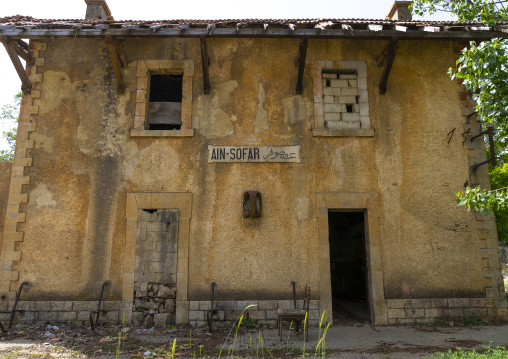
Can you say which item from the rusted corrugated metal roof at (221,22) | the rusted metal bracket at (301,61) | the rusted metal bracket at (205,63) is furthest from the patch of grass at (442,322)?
the rusted metal bracket at (205,63)

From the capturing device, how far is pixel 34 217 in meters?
7.13

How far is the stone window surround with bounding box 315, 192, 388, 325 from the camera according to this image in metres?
6.80

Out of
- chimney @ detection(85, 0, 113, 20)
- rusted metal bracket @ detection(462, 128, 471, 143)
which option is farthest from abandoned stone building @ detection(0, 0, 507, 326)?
chimney @ detection(85, 0, 113, 20)

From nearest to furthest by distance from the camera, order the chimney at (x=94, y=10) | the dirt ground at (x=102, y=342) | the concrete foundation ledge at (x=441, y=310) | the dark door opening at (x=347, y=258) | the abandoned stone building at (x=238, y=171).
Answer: the dirt ground at (x=102, y=342) → the concrete foundation ledge at (x=441, y=310) → the abandoned stone building at (x=238, y=171) → the chimney at (x=94, y=10) → the dark door opening at (x=347, y=258)

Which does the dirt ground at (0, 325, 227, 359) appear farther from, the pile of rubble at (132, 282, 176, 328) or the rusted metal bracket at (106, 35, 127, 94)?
the rusted metal bracket at (106, 35, 127, 94)

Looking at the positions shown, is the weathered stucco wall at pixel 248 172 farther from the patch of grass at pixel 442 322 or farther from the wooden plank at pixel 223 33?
the wooden plank at pixel 223 33

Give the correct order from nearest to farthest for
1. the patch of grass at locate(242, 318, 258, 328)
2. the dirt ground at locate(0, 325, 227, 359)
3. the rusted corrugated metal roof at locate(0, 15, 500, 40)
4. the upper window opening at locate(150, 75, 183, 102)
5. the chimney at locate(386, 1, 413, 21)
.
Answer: the dirt ground at locate(0, 325, 227, 359) < the patch of grass at locate(242, 318, 258, 328) < the rusted corrugated metal roof at locate(0, 15, 500, 40) < the upper window opening at locate(150, 75, 183, 102) < the chimney at locate(386, 1, 413, 21)

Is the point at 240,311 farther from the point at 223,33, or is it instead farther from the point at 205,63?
the point at 223,33

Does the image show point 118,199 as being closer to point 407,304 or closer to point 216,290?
point 216,290

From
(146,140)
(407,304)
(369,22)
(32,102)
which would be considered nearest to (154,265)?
(146,140)

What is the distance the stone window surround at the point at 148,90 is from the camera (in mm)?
7398

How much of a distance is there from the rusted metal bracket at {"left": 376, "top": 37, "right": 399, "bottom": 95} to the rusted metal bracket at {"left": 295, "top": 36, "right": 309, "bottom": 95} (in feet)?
5.44

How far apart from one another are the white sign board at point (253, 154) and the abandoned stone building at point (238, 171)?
0.10ft

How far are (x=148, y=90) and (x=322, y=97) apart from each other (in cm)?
373
